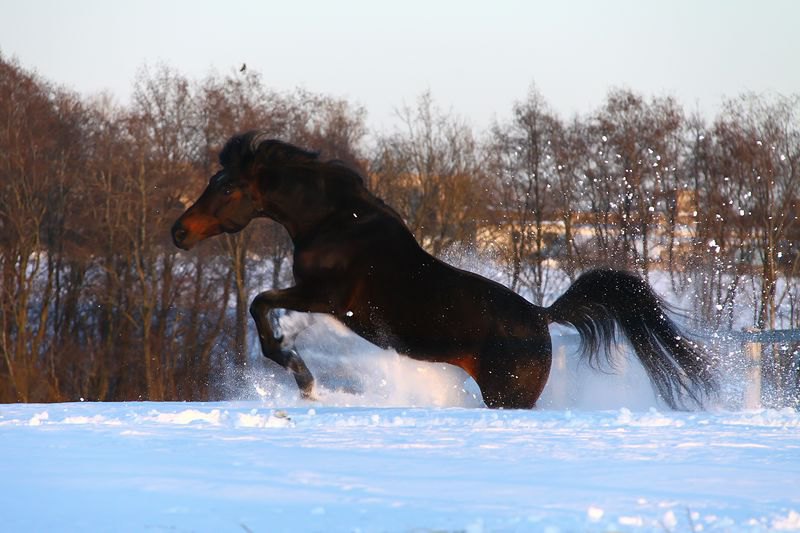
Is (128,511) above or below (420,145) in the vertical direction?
below

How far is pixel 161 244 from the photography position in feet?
115

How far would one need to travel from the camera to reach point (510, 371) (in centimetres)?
827

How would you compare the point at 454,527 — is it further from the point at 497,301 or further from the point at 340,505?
the point at 497,301

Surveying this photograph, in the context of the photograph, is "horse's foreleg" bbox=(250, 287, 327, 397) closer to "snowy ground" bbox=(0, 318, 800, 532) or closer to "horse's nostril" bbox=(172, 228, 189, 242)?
"horse's nostril" bbox=(172, 228, 189, 242)

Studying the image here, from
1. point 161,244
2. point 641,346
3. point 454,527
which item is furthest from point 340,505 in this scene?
point 161,244

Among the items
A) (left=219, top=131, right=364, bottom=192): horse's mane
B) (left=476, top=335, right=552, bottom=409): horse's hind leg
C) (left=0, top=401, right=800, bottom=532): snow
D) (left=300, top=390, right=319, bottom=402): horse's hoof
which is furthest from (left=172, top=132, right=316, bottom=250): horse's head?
(left=0, top=401, right=800, bottom=532): snow

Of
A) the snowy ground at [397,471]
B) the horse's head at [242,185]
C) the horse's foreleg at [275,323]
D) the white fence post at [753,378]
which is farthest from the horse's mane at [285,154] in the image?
the white fence post at [753,378]

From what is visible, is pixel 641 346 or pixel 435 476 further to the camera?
pixel 641 346

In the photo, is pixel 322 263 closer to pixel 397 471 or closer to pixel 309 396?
pixel 309 396

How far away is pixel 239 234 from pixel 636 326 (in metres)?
26.5

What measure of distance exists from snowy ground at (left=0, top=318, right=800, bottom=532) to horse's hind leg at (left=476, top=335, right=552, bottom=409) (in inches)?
73.0

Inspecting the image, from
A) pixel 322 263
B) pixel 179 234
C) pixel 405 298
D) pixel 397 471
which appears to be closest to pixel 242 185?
pixel 179 234

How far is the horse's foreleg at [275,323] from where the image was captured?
8.27 metres

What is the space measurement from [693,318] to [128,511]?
6.26m
